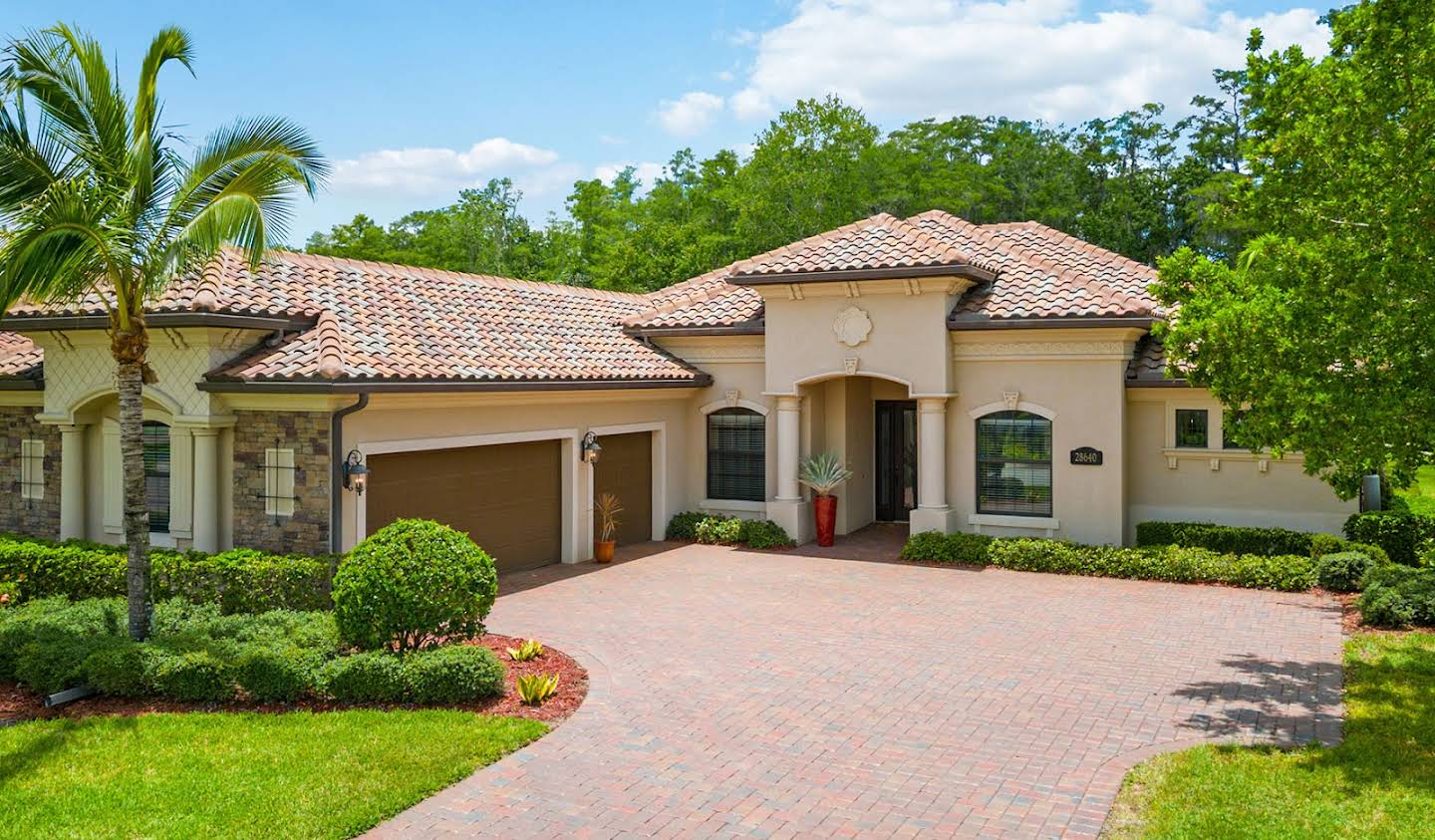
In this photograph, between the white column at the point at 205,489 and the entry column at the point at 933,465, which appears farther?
the entry column at the point at 933,465

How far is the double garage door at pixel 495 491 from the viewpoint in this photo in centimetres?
1372

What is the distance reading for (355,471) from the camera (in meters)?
12.4

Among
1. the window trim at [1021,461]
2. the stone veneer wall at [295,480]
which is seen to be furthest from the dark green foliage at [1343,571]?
the stone veneer wall at [295,480]

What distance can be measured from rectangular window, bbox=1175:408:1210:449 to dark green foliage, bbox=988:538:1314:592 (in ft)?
6.48

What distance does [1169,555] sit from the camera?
15453 millimetres

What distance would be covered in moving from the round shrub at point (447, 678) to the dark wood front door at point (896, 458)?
515 inches

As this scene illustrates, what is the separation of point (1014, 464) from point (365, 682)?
11.8 meters

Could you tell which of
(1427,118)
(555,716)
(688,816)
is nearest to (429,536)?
(555,716)

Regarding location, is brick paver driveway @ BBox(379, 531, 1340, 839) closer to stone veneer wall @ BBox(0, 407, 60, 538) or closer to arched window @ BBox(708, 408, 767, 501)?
arched window @ BBox(708, 408, 767, 501)

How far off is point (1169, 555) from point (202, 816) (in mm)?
13306

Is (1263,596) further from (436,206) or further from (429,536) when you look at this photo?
(436,206)

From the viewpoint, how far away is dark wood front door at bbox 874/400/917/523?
20.8 metres

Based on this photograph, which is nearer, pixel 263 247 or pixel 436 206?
pixel 263 247

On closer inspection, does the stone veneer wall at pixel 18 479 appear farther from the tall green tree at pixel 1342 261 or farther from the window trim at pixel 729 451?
the tall green tree at pixel 1342 261
